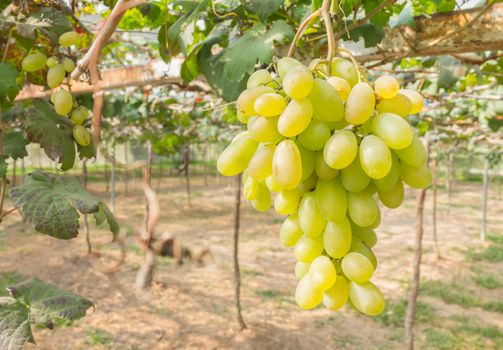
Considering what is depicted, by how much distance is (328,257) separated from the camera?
751 mm

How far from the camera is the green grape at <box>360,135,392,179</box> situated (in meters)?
0.63

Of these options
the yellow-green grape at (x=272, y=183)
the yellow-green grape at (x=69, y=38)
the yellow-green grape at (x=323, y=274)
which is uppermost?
the yellow-green grape at (x=69, y=38)

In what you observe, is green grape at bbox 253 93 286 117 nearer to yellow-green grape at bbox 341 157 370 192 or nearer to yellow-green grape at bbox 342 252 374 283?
yellow-green grape at bbox 341 157 370 192

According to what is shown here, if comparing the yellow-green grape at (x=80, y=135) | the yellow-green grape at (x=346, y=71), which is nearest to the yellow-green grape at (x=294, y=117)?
the yellow-green grape at (x=346, y=71)

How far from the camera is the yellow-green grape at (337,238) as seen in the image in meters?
0.73

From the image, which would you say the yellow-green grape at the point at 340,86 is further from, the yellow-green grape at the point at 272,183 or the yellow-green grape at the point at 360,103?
the yellow-green grape at the point at 272,183

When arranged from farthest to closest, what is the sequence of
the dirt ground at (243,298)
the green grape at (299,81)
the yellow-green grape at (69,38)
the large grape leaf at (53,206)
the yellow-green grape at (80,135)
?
1. the dirt ground at (243,298)
2. the yellow-green grape at (80,135)
3. the yellow-green grape at (69,38)
4. the large grape leaf at (53,206)
5. the green grape at (299,81)

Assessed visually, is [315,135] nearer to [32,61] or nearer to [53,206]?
[53,206]

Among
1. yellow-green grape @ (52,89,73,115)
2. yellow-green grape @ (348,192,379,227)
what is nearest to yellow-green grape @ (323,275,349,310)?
yellow-green grape @ (348,192,379,227)

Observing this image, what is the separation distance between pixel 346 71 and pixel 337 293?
14.3 inches

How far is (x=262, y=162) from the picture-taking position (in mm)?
683

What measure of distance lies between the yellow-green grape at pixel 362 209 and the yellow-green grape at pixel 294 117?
167 millimetres

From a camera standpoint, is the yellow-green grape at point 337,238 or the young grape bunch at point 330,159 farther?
the yellow-green grape at point 337,238

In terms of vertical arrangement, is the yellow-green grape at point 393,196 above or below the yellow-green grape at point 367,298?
above
